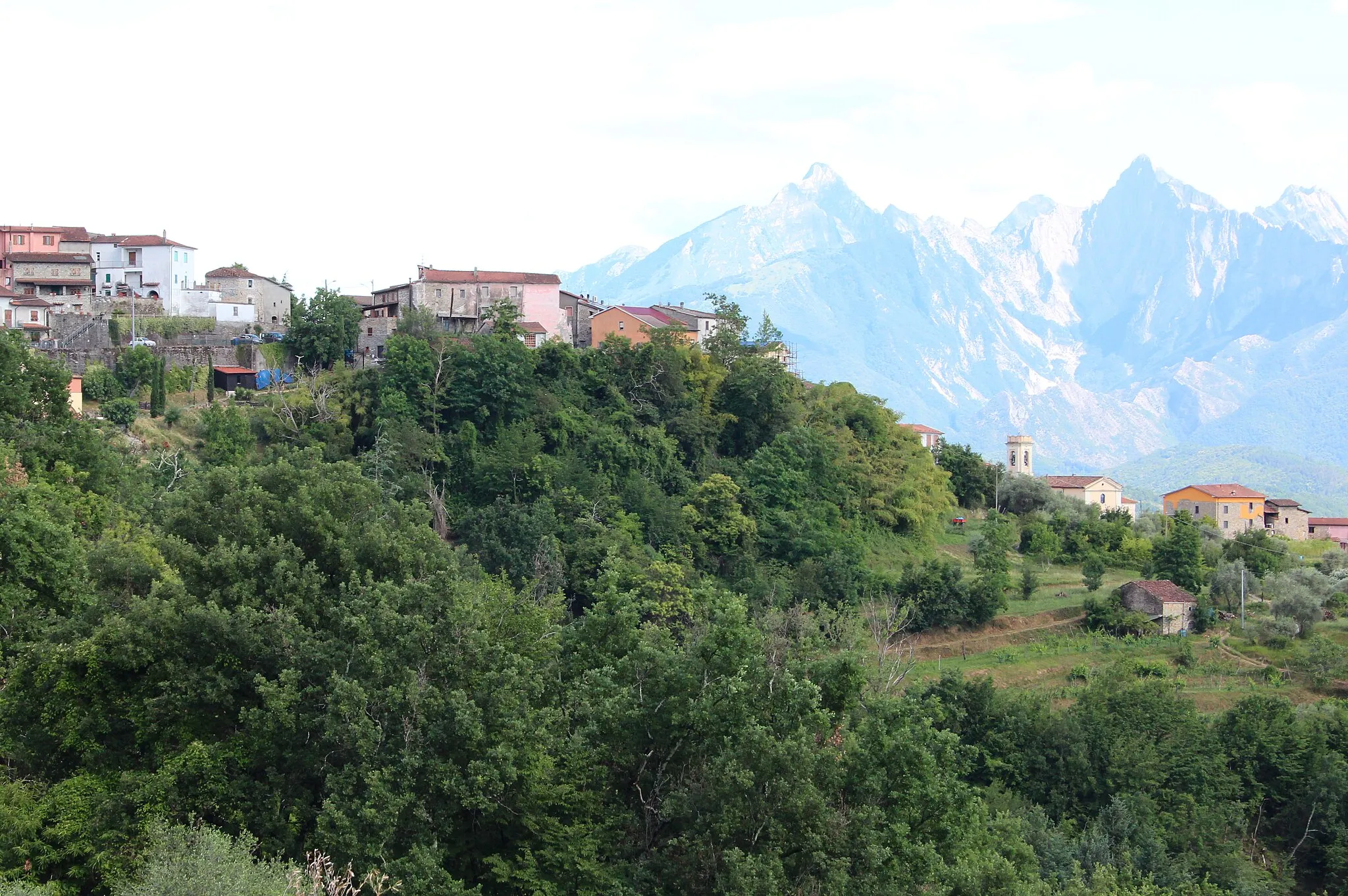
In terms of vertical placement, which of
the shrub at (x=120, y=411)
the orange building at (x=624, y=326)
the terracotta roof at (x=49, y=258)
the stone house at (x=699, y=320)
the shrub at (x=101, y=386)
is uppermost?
the terracotta roof at (x=49, y=258)

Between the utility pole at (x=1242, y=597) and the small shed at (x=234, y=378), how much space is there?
3002 cm

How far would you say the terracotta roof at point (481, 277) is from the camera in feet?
149

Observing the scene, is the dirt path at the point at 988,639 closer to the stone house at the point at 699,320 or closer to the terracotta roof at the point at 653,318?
the terracotta roof at the point at 653,318

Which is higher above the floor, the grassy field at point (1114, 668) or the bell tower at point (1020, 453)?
the bell tower at point (1020, 453)

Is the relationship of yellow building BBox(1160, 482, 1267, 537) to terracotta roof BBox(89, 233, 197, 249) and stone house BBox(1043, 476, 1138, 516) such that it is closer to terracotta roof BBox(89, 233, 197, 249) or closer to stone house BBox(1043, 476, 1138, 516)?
stone house BBox(1043, 476, 1138, 516)

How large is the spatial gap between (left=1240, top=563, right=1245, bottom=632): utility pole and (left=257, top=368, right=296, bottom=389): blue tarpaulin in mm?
28908

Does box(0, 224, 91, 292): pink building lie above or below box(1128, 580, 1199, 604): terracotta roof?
above

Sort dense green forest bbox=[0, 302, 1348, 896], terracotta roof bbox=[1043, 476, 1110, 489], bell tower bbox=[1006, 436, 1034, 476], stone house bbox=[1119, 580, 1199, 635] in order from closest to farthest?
dense green forest bbox=[0, 302, 1348, 896], stone house bbox=[1119, 580, 1199, 635], terracotta roof bbox=[1043, 476, 1110, 489], bell tower bbox=[1006, 436, 1034, 476]

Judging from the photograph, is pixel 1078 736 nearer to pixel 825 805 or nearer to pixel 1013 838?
pixel 1013 838

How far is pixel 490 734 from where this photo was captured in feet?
51.2

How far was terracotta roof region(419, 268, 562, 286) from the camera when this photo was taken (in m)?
45.4

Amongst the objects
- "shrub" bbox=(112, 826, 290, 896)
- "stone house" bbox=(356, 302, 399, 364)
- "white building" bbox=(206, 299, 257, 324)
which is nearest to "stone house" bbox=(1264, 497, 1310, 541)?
"stone house" bbox=(356, 302, 399, 364)

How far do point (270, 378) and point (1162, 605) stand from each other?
89.5ft

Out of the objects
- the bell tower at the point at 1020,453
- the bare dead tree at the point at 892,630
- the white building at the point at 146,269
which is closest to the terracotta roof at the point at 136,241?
the white building at the point at 146,269
